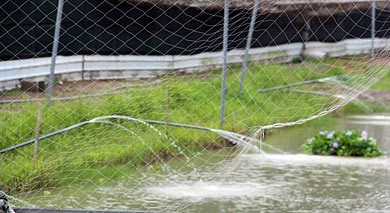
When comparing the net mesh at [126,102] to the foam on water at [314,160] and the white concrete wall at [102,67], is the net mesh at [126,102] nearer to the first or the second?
the white concrete wall at [102,67]

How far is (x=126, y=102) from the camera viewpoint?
8.41m

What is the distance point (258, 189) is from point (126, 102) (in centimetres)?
197

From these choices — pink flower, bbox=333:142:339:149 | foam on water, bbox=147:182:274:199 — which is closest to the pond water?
foam on water, bbox=147:182:274:199

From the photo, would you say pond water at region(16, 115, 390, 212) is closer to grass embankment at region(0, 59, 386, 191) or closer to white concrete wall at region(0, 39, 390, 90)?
grass embankment at region(0, 59, 386, 191)

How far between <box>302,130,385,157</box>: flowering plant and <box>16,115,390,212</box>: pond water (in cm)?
20

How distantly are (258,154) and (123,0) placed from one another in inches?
97.1

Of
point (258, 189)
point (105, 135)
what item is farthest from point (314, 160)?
point (105, 135)

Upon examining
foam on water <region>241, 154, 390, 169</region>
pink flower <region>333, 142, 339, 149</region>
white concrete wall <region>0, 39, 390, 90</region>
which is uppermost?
white concrete wall <region>0, 39, 390, 90</region>

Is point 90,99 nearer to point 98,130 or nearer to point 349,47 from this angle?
point 98,130

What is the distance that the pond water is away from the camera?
6577 mm

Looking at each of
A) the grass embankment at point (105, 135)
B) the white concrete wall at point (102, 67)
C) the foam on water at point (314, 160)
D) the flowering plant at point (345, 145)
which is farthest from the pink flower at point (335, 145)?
the white concrete wall at point (102, 67)

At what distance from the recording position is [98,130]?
25.7 ft

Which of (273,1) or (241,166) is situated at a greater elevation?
(273,1)

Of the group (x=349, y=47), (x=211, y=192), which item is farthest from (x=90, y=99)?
(x=349, y=47)
